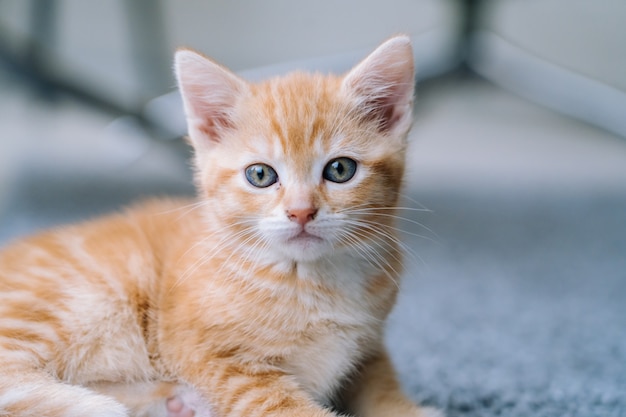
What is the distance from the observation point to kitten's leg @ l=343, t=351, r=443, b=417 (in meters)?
1.06

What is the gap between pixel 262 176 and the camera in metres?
1.01

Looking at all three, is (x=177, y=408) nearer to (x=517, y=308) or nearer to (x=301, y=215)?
(x=301, y=215)

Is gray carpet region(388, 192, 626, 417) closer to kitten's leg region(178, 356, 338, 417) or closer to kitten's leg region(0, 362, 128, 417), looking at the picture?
kitten's leg region(178, 356, 338, 417)

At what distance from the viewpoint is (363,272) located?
106 cm

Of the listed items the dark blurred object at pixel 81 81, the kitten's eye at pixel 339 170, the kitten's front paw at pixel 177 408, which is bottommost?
the kitten's front paw at pixel 177 408

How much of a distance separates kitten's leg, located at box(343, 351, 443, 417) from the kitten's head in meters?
0.23

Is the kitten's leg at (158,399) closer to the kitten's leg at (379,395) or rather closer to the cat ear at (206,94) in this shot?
the kitten's leg at (379,395)

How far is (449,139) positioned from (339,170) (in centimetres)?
188

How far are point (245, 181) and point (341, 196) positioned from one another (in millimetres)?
147

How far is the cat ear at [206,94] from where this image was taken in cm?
105

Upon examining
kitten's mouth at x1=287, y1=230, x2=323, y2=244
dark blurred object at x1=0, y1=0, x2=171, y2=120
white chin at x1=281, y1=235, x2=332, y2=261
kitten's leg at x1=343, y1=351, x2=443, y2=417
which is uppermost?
dark blurred object at x1=0, y1=0, x2=171, y2=120

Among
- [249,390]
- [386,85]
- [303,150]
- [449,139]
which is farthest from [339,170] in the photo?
[449,139]

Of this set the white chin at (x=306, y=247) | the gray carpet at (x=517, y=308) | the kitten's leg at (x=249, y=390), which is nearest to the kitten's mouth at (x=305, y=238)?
the white chin at (x=306, y=247)

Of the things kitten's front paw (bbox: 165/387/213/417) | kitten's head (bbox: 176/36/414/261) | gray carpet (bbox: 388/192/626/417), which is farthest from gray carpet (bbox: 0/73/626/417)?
kitten's front paw (bbox: 165/387/213/417)
